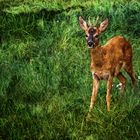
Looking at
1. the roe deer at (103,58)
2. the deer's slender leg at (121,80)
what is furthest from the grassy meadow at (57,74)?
the roe deer at (103,58)

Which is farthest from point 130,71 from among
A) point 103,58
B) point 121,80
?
point 103,58

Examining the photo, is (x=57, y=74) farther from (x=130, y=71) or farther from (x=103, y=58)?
(x=103, y=58)

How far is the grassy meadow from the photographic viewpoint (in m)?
9.74

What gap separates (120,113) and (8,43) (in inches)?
174

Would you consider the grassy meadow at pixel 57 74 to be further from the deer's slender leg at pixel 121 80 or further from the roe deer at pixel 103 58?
the roe deer at pixel 103 58

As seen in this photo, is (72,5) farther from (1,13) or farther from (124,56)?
(124,56)

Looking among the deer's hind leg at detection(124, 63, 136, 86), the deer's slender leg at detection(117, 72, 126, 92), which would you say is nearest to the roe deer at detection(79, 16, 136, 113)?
the deer's hind leg at detection(124, 63, 136, 86)

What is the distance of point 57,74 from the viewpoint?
11.6m

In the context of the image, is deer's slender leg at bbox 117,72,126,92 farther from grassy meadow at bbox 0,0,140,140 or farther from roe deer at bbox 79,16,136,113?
roe deer at bbox 79,16,136,113

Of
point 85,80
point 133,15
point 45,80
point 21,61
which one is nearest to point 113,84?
point 85,80

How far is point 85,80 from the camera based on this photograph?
11008 mm

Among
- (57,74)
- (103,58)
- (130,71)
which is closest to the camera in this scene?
(103,58)

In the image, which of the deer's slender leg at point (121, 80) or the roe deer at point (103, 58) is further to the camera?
the deer's slender leg at point (121, 80)

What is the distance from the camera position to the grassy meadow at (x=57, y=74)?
9742 mm
